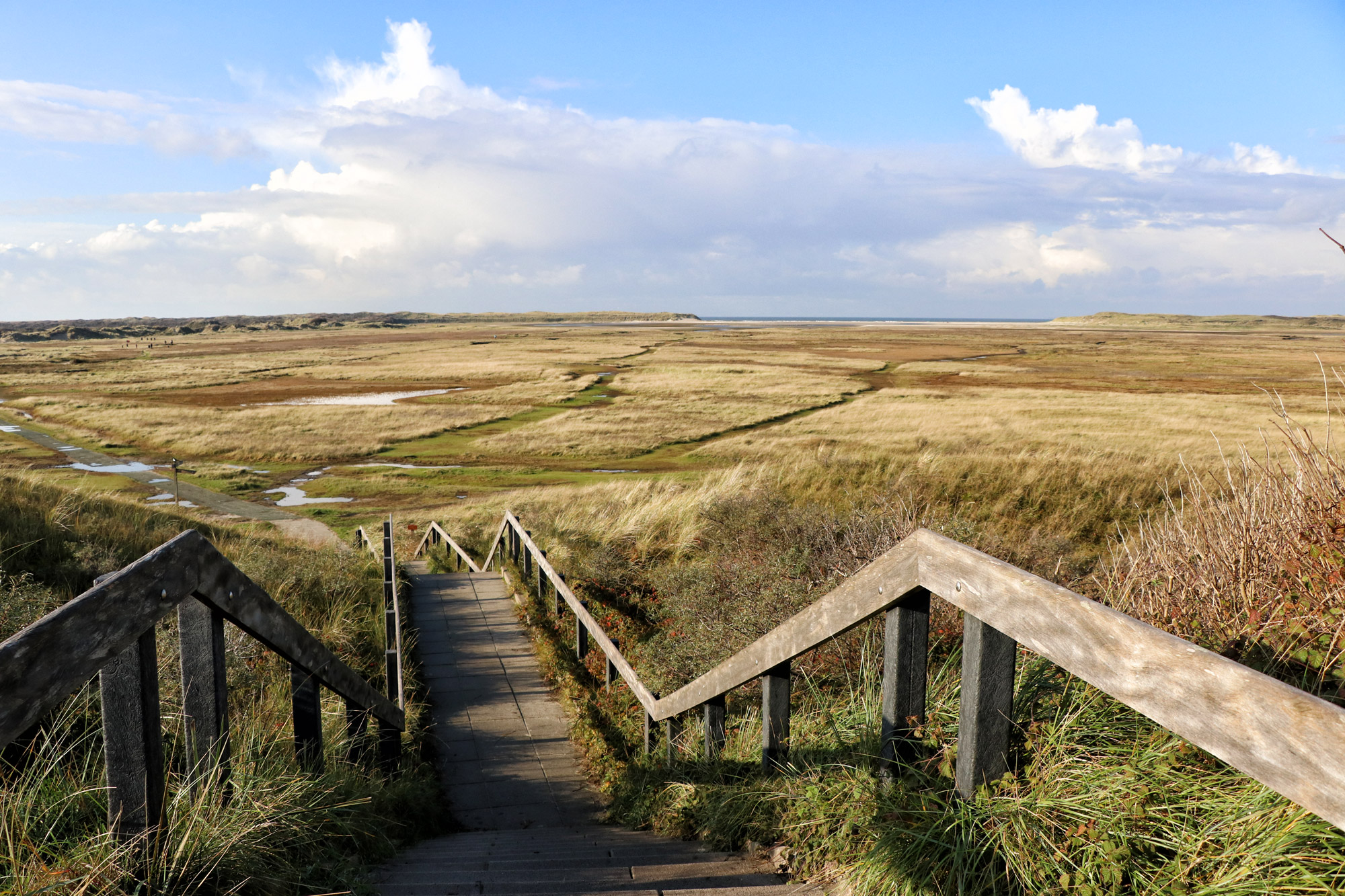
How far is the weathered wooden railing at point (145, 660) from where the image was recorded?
187cm

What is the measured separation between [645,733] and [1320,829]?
165 inches

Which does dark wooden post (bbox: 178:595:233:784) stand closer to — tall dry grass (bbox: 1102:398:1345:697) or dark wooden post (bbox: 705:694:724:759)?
dark wooden post (bbox: 705:694:724:759)

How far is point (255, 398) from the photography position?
55531 millimetres

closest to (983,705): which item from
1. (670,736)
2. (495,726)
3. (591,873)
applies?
(591,873)

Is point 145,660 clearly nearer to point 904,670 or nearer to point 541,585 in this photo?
point 904,670

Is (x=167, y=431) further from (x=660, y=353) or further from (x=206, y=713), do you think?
(x=660, y=353)

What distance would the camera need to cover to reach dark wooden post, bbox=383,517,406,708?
21.3 ft

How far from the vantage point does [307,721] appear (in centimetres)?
366

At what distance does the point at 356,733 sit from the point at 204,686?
6.75ft

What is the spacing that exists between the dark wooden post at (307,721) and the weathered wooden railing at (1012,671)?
1823mm

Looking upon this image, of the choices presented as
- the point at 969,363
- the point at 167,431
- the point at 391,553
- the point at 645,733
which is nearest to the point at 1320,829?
the point at 645,733

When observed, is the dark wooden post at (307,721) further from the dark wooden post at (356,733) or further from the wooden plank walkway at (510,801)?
the dark wooden post at (356,733)

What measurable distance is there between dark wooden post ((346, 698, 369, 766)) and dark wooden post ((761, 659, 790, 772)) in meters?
2.13

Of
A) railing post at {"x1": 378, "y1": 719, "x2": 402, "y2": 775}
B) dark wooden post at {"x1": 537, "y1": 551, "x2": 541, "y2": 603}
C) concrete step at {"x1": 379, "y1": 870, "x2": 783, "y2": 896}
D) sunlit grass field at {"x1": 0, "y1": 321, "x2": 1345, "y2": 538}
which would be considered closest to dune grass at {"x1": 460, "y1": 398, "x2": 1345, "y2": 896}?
concrete step at {"x1": 379, "y1": 870, "x2": 783, "y2": 896}
